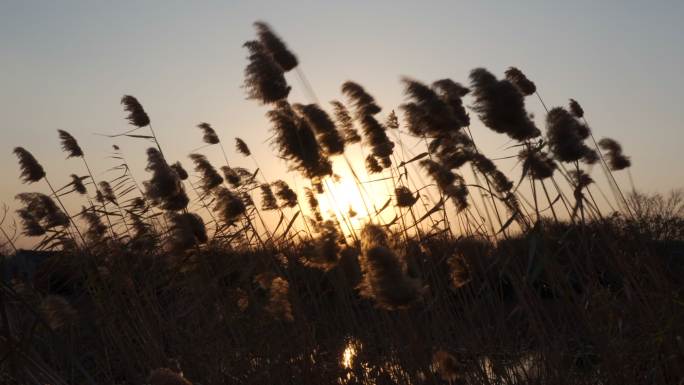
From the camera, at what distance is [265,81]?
3516 mm

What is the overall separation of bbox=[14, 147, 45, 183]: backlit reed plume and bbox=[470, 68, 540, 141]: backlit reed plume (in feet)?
14.7

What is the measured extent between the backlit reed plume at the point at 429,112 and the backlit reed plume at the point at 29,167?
13.0ft

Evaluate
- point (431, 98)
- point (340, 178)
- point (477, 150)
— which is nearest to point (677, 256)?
point (340, 178)

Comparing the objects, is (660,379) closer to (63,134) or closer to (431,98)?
(431,98)

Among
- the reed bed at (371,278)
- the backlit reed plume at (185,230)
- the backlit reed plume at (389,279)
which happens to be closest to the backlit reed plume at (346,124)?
the reed bed at (371,278)

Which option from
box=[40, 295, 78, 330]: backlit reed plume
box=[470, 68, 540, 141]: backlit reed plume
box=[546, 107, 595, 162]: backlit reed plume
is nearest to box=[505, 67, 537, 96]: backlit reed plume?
box=[546, 107, 595, 162]: backlit reed plume

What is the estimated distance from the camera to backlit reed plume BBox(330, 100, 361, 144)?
15.8 ft

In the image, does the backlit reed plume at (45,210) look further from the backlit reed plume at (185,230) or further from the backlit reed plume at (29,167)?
the backlit reed plume at (185,230)

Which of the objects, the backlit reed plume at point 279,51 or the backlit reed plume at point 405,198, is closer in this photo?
the backlit reed plume at point 279,51

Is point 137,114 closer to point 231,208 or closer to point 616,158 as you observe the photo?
point 231,208

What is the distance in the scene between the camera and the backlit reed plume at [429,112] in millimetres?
3404

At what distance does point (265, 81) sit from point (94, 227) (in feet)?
7.95

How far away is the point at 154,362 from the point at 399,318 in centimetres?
134

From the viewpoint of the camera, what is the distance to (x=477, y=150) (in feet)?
12.8
